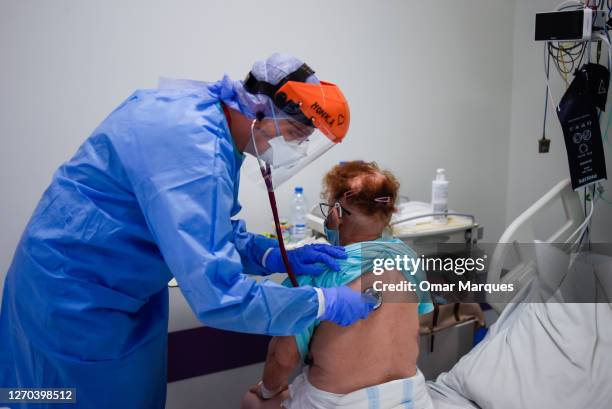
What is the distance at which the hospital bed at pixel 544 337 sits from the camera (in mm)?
1402

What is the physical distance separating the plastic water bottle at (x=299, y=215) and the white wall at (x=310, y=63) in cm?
6

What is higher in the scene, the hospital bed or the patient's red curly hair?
the patient's red curly hair

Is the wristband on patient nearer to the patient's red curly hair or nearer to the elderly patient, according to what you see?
the elderly patient

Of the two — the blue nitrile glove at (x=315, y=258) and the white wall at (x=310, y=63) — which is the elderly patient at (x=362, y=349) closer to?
the blue nitrile glove at (x=315, y=258)

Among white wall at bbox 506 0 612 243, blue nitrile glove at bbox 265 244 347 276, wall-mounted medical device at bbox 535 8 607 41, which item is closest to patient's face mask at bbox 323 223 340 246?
blue nitrile glove at bbox 265 244 347 276

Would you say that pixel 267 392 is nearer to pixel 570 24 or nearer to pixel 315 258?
pixel 315 258

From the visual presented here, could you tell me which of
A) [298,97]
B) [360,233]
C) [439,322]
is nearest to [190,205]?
[298,97]

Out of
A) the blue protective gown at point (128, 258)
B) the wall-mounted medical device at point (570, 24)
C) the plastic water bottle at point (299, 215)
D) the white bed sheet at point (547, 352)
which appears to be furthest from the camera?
the plastic water bottle at point (299, 215)

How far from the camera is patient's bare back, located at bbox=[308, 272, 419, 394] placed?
123cm

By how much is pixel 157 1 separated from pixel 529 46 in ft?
6.46

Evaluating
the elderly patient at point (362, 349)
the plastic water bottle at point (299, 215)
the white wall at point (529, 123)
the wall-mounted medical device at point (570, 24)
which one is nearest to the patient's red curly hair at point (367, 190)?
the elderly patient at point (362, 349)

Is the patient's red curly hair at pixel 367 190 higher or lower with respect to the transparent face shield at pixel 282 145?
lower

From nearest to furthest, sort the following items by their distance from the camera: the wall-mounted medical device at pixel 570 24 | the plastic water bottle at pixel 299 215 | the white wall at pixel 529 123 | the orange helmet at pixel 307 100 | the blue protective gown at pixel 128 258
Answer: the blue protective gown at pixel 128 258, the orange helmet at pixel 307 100, the wall-mounted medical device at pixel 570 24, the plastic water bottle at pixel 299 215, the white wall at pixel 529 123

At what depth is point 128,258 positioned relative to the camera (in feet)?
3.56
